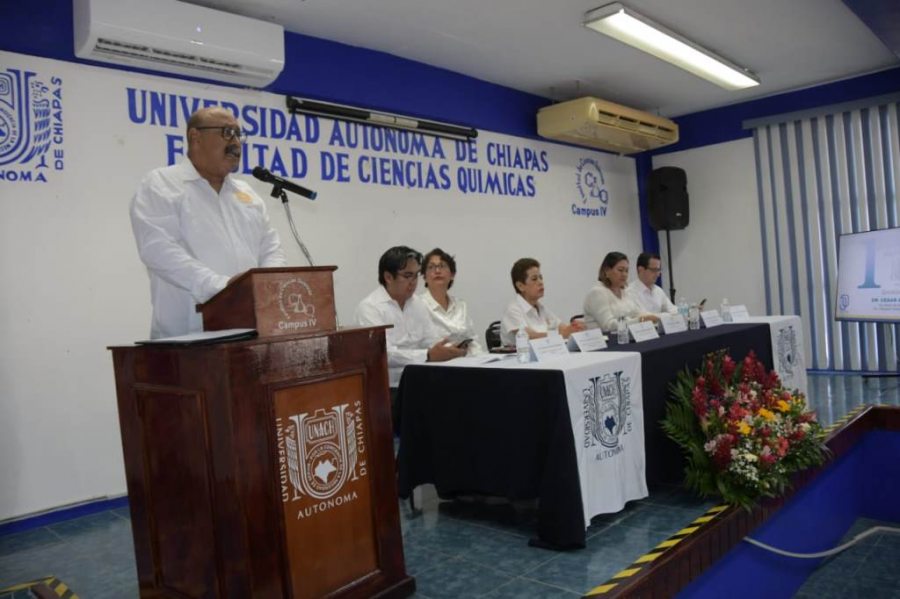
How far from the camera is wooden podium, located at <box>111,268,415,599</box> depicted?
163 centimetres

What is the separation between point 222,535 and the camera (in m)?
1.66

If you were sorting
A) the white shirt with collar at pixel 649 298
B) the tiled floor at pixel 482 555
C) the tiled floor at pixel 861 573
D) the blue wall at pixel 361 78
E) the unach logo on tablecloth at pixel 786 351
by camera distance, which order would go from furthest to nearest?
the white shirt with collar at pixel 649 298
the unach logo on tablecloth at pixel 786 351
the blue wall at pixel 361 78
the tiled floor at pixel 861 573
the tiled floor at pixel 482 555

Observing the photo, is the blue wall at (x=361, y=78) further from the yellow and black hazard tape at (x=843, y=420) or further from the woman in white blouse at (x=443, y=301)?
the yellow and black hazard tape at (x=843, y=420)

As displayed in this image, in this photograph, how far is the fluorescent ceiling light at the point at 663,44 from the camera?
4.17 metres

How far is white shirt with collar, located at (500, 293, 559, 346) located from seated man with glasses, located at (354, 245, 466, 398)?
1.40 feet

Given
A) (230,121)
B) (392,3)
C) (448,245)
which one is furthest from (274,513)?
(448,245)

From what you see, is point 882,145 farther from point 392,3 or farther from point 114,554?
point 114,554

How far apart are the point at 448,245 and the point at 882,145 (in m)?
4.03

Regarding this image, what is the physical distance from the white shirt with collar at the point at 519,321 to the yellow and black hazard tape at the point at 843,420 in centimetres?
152

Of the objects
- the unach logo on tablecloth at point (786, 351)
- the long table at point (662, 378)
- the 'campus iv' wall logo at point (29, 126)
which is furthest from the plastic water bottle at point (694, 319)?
the 'campus iv' wall logo at point (29, 126)

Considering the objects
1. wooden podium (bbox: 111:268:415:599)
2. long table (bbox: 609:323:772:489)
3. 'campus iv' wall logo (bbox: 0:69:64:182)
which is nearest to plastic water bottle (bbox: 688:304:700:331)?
long table (bbox: 609:323:772:489)

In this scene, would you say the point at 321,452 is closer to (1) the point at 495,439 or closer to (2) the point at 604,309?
(1) the point at 495,439

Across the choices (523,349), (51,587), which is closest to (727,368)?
(523,349)

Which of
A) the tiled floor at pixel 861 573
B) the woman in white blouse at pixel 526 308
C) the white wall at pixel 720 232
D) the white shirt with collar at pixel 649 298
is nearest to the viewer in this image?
the tiled floor at pixel 861 573
